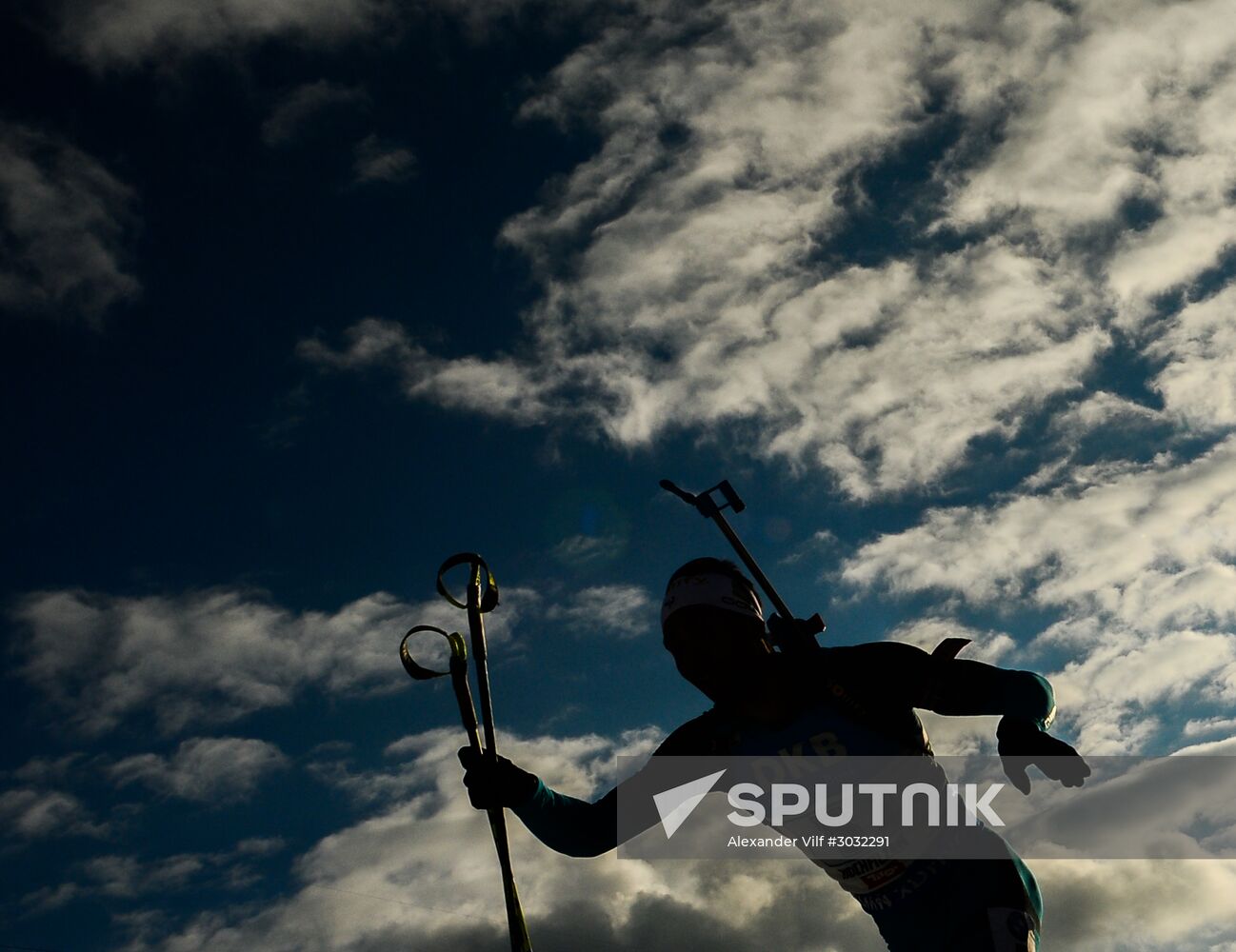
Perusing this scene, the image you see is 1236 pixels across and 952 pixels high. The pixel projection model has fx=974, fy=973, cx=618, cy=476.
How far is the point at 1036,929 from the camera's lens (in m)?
4.54

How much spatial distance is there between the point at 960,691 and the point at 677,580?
175cm

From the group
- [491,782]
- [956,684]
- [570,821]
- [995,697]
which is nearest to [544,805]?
[570,821]

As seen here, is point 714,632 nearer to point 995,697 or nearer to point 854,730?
point 854,730

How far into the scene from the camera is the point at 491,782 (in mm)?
5086

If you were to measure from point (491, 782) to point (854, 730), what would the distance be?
6.32ft

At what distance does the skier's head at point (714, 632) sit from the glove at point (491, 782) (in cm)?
119

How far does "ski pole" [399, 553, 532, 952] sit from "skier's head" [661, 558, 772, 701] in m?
1.25

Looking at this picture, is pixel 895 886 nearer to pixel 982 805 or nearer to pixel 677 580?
pixel 982 805

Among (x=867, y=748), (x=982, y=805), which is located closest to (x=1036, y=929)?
(x=982, y=805)

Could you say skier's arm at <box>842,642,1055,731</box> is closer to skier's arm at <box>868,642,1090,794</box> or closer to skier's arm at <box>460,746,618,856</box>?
skier's arm at <box>868,642,1090,794</box>

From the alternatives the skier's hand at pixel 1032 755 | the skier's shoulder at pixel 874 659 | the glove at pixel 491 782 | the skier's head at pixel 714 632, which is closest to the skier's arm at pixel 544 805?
the glove at pixel 491 782

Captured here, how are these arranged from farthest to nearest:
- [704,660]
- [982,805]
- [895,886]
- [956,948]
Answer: [704,660] < [982,805] < [895,886] < [956,948]

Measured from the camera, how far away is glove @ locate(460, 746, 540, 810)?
5.05m

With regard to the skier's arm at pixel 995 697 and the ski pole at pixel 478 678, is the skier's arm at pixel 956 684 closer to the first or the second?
the skier's arm at pixel 995 697
